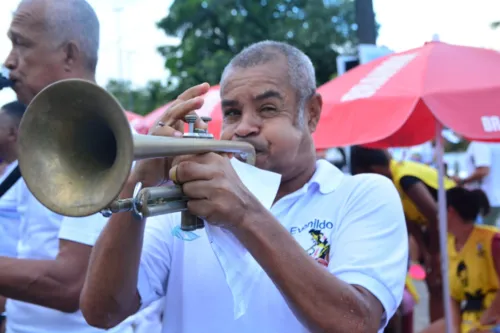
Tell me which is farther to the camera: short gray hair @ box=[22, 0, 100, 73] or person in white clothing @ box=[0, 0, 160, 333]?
short gray hair @ box=[22, 0, 100, 73]

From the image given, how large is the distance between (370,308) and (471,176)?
570cm

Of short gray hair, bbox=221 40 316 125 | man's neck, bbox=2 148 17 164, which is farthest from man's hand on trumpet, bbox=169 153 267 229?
man's neck, bbox=2 148 17 164

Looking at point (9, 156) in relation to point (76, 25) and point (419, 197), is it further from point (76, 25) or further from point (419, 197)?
point (419, 197)

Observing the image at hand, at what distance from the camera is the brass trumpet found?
51.6 inches

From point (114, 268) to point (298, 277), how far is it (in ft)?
1.69

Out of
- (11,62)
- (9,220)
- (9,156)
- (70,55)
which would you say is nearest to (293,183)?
(70,55)

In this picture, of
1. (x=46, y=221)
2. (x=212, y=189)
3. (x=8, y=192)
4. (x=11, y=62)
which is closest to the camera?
(x=212, y=189)

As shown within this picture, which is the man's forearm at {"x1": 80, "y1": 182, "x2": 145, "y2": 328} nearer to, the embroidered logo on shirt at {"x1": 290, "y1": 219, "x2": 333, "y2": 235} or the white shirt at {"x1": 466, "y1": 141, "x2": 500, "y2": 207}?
the embroidered logo on shirt at {"x1": 290, "y1": 219, "x2": 333, "y2": 235}

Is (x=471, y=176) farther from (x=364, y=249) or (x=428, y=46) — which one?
(x=364, y=249)

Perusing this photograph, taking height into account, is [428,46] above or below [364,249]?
above

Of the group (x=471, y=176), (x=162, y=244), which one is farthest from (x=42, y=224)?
(x=471, y=176)

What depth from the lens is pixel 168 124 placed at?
62.2 inches

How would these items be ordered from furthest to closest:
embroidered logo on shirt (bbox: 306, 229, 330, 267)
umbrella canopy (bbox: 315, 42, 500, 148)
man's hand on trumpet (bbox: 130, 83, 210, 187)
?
umbrella canopy (bbox: 315, 42, 500, 148) → embroidered logo on shirt (bbox: 306, 229, 330, 267) → man's hand on trumpet (bbox: 130, 83, 210, 187)

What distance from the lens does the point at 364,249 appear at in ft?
5.50
